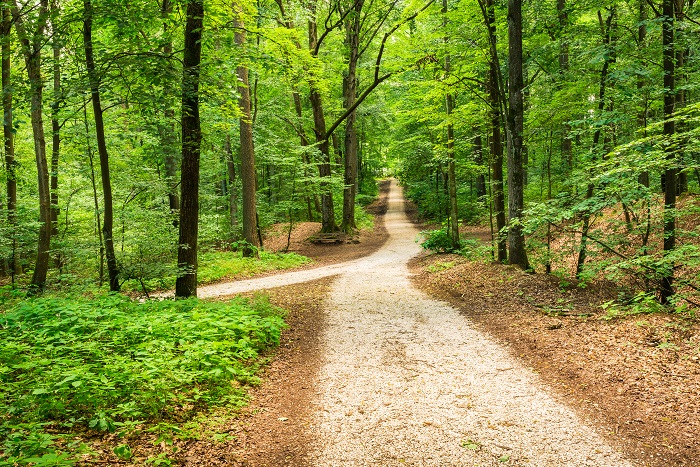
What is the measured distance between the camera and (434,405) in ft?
14.9

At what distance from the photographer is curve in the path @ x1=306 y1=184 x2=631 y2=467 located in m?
3.61

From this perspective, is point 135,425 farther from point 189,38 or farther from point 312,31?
point 312,31

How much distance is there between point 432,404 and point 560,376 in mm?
1856

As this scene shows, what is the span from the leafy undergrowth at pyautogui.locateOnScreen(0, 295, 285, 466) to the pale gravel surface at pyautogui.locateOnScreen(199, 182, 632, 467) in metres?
1.34

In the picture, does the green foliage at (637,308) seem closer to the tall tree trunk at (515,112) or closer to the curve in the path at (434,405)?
the curve in the path at (434,405)

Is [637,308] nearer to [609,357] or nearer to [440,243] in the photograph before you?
[609,357]

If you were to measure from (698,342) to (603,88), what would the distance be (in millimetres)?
6306

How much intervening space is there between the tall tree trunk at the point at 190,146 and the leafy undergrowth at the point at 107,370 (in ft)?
4.93

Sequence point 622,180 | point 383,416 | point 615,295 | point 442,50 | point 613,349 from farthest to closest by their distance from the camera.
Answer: point 442,50 → point 615,295 → point 622,180 → point 613,349 → point 383,416

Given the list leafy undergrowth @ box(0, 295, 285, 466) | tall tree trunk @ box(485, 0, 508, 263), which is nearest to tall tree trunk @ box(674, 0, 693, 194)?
tall tree trunk @ box(485, 0, 508, 263)

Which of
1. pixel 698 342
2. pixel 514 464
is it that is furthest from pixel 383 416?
pixel 698 342

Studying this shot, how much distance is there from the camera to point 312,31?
62.4 feet

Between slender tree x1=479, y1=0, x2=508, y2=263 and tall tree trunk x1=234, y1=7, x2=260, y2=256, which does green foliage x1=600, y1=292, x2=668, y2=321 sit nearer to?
slender tree x1=479, y1=0, x2=508, y2=263

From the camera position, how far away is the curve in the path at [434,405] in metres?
3.61
